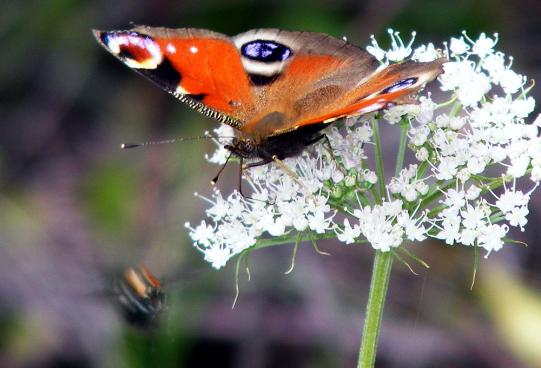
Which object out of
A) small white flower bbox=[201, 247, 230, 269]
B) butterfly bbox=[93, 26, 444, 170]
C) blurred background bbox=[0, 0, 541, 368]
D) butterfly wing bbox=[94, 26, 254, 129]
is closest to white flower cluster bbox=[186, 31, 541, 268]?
small white flower bbox=[201, 247, 230, 269]

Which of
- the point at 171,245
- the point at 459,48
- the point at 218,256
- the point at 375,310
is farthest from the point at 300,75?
the point at 171,245

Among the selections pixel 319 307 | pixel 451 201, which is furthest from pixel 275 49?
pixel 319 307

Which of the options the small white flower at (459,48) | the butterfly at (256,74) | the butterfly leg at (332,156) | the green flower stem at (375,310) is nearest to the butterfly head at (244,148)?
the butterfly at (256,74)

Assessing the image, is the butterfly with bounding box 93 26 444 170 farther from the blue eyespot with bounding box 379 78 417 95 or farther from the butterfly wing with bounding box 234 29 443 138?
the blue eyespot with bounding box 379 78 417 95

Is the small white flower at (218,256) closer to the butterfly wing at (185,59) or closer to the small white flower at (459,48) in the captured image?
the butterfly wing at (185,59)

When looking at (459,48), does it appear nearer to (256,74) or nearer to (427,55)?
(427,55)
